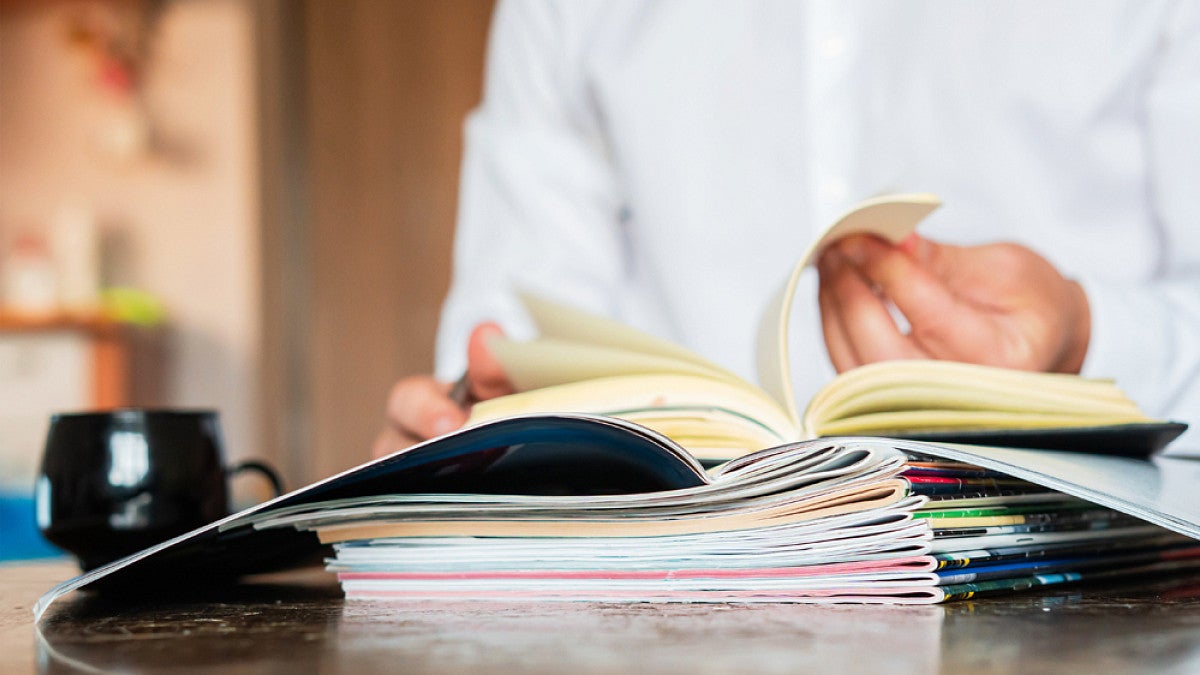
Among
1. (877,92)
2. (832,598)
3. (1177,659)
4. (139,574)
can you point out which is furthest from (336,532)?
(877,92)

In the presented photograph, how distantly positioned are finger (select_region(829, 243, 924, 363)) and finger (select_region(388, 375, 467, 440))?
233 mm

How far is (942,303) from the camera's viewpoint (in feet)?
1.80

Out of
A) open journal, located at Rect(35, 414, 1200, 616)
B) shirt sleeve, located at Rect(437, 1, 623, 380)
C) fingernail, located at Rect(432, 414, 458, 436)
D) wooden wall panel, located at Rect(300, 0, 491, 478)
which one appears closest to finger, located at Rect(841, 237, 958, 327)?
open journal, located at Rect(35, 414, 1200, 616)

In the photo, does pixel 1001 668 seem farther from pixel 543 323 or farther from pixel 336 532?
pixel 543 323

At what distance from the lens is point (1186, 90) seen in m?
0.96

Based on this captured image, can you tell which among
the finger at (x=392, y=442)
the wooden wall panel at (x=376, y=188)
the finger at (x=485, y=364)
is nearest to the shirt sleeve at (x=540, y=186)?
the finger at (x=392, y=442)

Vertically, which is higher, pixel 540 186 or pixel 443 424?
pixel 540 186

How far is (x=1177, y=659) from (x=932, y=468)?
0.12 metres

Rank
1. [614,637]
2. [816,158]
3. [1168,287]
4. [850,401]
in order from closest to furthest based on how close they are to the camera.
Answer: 1. [614,637]
2. [850,401]
3. [1168,287]
4. [816,158]

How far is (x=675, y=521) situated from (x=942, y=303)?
239mm

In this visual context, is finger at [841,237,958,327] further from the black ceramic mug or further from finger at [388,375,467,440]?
the black ceramic mug

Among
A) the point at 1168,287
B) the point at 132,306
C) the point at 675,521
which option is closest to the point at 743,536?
the point at 675,521

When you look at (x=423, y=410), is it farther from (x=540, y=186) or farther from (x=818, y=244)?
(x=540, y=186)

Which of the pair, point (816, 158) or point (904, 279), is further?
point (816, 158)
